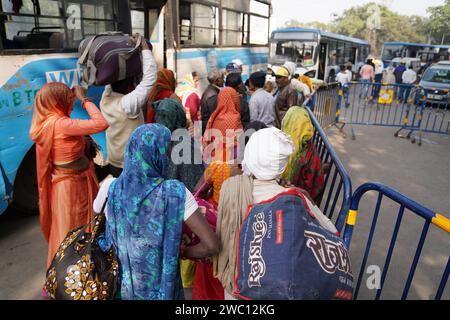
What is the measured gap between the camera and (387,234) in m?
3.96

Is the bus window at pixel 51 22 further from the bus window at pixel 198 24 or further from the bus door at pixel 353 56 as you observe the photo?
the bus door at pixel 353 56

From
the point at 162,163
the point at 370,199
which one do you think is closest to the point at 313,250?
the point at 162,163

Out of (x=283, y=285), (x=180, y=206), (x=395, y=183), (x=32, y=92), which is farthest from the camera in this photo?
(x=395, y=183)

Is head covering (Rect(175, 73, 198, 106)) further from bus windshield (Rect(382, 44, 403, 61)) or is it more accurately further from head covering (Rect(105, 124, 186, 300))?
bus windshield (Rect(382, 44, 403, 61))

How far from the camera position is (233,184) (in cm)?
177

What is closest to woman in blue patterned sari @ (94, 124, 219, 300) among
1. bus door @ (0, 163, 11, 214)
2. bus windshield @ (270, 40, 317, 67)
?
bus door @ (0, 163, 11, 214)

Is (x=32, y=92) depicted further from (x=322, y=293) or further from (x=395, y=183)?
(x=395, y=183)

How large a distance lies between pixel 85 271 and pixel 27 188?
9.73ft

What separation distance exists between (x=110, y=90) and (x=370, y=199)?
3.74m

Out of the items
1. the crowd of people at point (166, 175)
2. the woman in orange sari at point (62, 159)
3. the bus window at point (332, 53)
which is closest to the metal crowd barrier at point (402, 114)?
the bus window at point (332, 53)

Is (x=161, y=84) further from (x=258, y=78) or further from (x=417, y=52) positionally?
(x=417, y=52)

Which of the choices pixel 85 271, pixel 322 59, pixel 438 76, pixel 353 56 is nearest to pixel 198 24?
pixel 85 271
